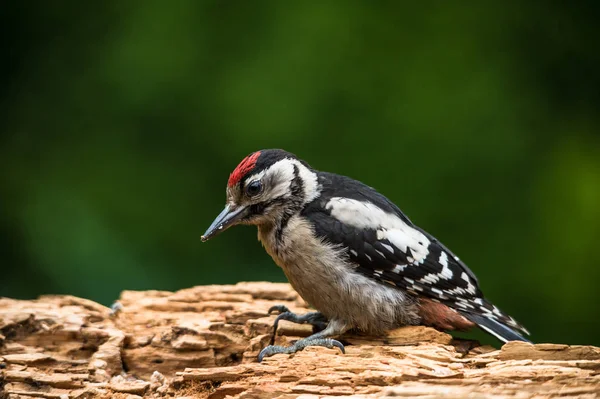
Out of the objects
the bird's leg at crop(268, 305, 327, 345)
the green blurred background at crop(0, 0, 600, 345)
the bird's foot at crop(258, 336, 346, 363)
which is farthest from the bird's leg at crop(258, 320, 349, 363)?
the green blurred background at crop(0, 0, 600, 345)

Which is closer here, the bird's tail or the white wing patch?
the bird's tail

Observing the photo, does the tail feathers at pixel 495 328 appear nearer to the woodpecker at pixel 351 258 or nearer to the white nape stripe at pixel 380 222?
the woodpecker at pixel 351 258

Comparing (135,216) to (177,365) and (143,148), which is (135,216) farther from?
(177,365)

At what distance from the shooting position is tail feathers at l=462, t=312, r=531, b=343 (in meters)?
3.29

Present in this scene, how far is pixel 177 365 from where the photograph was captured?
11.3 ft

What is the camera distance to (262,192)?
11.5 ft

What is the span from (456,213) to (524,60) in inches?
39.3

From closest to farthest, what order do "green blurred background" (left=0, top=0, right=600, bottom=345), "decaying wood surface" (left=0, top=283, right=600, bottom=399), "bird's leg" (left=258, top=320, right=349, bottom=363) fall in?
"decaying wood surface" (left=0, top=283, right=600, bottom=399), "bird's leg" (left=258, top=320, right=349, bottom=363), "green blurred background" (left=0, top=0, right=600, bottom=345)

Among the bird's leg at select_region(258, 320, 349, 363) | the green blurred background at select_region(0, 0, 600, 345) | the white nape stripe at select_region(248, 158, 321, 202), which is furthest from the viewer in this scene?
the green blurred background at select_region(0, 0, 600, 345)

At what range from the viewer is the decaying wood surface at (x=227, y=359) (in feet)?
8.86

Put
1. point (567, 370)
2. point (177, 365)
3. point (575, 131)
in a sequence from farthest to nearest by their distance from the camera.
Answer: point (575, 131), point (177, 365), point (567, 370)

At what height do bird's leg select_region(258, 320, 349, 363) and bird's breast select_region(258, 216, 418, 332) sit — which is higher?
bird's breast select_region(258, 216, 418, 332)

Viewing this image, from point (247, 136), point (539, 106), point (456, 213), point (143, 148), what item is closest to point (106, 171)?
point (143, 148)

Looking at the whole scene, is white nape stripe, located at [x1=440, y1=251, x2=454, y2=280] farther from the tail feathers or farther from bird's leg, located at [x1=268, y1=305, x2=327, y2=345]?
bird's leg, located at [x1=268, y1=305, x2=327, y2=345]
